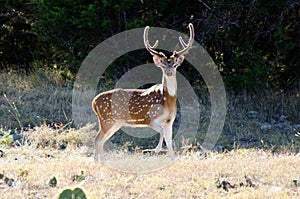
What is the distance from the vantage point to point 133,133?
12.8 meters

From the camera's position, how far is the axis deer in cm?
966

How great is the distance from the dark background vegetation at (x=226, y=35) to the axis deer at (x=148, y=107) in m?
4.15

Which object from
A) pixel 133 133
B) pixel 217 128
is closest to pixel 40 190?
pixel 133 133

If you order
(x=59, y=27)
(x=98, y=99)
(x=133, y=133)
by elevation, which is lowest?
(x=133, y=133)

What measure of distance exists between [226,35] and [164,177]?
7.55 meters

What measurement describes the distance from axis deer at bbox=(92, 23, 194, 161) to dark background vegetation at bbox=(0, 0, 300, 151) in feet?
13.6

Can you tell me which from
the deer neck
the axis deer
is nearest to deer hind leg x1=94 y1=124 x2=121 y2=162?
the axis deer

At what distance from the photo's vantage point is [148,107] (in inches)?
385

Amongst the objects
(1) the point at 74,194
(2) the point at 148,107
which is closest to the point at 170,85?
(2) the point at 148,107

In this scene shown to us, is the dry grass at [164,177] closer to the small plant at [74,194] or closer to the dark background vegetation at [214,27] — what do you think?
the small plant at [74,194]

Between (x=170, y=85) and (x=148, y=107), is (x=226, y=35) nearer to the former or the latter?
(x=170, y=85)

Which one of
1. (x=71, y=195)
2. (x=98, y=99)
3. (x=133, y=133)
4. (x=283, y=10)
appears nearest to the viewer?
(x=71, y=195)

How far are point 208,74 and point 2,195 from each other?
888 cm

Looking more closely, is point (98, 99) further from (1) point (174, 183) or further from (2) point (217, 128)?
→ (2) point (217, 128)
